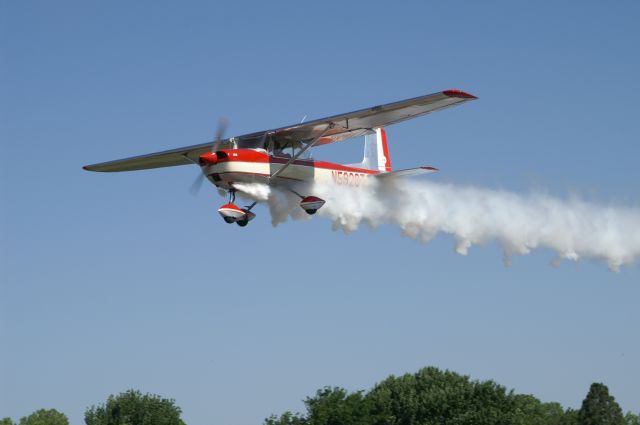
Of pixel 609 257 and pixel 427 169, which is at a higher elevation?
pixel 427 169

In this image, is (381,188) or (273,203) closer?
(273,203)

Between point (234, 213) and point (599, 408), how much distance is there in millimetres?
54869

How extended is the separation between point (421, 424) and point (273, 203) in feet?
103

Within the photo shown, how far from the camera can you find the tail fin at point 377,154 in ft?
111

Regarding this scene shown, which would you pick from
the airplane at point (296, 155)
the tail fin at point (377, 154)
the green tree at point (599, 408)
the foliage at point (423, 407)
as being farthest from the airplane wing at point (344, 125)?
the green tree at point (599, 408)

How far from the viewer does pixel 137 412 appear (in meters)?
65.3

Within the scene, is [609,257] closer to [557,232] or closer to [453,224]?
[557,232]

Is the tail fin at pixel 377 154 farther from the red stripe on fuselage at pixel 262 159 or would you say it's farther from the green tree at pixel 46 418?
the green tree at pixel 46 418

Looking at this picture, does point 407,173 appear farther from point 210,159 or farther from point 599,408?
point 599,408

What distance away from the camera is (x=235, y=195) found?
28641mm

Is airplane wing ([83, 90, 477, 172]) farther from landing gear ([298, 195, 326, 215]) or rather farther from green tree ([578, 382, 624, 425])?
green tree ([578, 382, 624, 425])

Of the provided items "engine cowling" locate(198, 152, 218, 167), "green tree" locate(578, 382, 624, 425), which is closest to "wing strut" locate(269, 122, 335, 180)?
"engine cowling" locate(198, 152, 218, 167)

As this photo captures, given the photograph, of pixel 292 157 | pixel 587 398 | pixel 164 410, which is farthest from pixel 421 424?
pixel 292 157

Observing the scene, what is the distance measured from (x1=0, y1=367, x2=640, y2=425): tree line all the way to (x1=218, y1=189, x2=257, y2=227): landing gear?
30.1m
